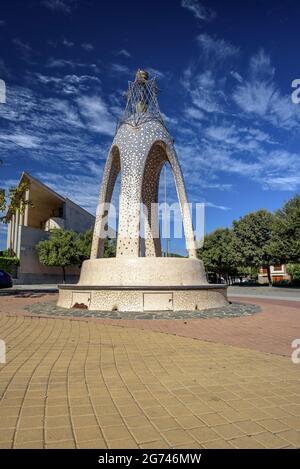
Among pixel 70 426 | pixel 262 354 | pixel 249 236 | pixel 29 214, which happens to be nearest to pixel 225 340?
pixel 262 354

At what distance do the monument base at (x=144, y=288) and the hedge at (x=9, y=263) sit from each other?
31074 mm

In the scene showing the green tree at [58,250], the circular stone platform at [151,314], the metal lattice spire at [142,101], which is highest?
the metal lattice spire at [142,101]

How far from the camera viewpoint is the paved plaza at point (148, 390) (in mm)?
2814

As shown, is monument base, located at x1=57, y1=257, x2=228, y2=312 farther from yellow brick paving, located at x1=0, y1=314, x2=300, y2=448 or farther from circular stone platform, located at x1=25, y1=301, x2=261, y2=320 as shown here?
yellow brick paving, located at x1=0, y1=314, x2=300, y2=448

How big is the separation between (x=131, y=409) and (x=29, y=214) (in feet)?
169

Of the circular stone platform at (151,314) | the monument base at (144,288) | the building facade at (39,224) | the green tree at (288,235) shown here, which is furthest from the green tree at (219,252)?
the circular stone platform at (151,314)

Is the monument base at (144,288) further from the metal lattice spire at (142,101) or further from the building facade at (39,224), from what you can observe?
the building facade at (39,224)

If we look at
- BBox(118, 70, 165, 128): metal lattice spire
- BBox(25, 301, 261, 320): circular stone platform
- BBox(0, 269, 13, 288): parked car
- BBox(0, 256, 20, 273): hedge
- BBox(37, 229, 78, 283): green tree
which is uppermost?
BBox(118, 70, 165, 128): metal lattice spire

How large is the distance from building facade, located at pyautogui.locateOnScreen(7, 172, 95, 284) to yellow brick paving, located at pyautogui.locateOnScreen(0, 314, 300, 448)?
37.7 m

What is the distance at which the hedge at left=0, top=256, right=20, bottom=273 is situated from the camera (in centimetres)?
4128

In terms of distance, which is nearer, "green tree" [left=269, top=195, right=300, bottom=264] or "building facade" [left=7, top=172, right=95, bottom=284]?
"green tree" [left=269, top=195, right=300, bottom=264]

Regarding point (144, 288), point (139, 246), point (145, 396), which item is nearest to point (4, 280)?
point (139, 246)

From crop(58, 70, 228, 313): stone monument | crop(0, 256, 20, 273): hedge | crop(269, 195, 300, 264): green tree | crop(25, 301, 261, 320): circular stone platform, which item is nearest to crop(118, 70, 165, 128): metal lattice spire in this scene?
crop(58, 70, 228, 313): stone monument
